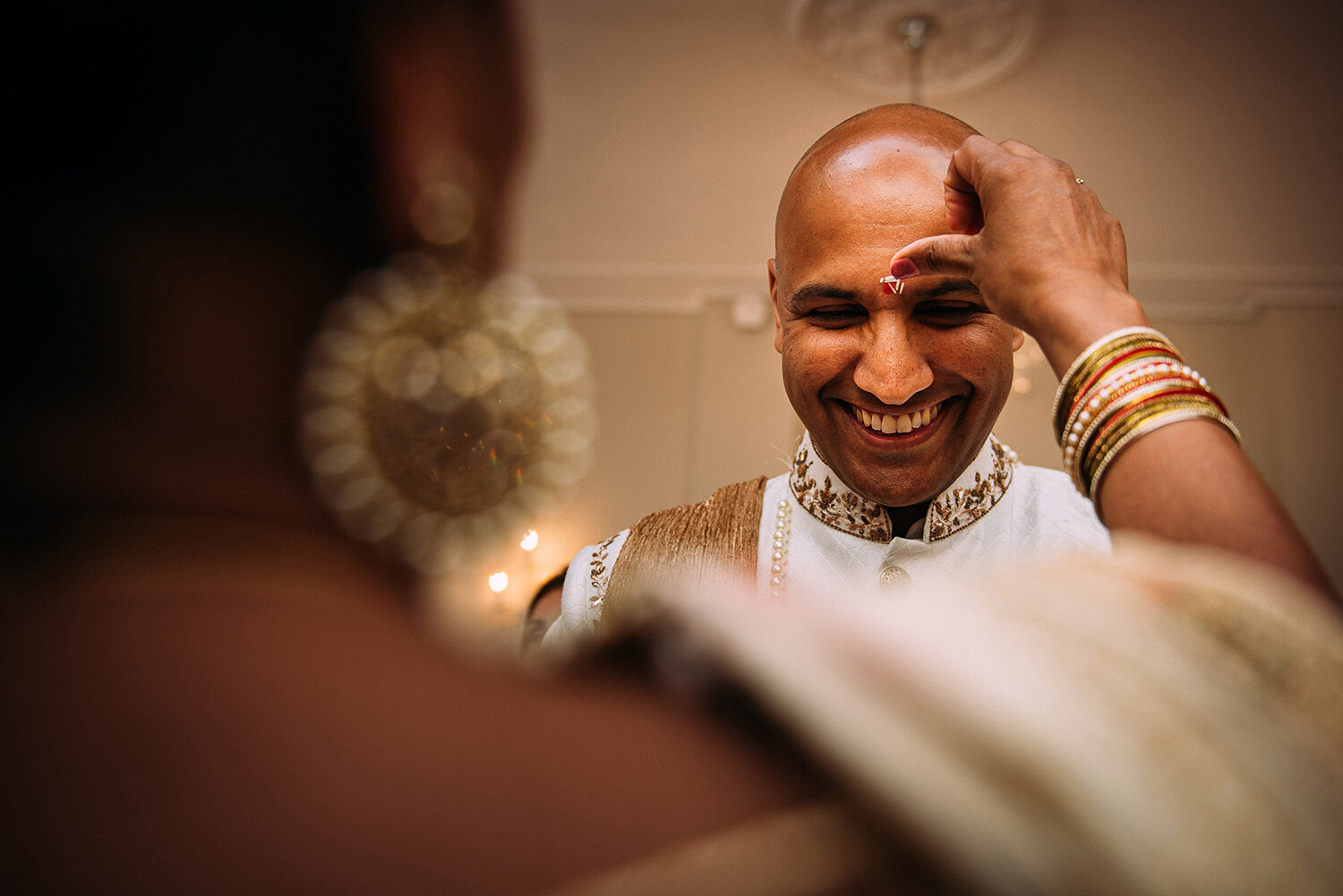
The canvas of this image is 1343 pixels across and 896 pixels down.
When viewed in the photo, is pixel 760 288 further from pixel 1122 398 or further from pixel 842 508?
pixel 1122 398

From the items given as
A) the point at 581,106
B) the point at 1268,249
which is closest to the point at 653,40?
the point at 581,106

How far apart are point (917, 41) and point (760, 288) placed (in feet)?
6.57

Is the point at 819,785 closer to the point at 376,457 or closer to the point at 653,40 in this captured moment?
the point at 376,457

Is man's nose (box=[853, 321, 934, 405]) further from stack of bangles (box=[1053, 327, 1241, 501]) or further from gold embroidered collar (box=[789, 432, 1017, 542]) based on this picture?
stack of bangles (box=[1053, 327, 1241, 501])

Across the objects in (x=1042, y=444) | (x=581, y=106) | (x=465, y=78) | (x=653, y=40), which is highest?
(x=653, y=40)

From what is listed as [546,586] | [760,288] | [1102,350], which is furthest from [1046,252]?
[760,288]

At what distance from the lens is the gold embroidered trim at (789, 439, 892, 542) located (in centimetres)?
99

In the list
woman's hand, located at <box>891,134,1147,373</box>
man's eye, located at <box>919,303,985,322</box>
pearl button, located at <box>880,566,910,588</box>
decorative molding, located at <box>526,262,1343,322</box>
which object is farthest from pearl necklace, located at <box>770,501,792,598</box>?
decorative molding, located at <box>526,262,1343,322</box>

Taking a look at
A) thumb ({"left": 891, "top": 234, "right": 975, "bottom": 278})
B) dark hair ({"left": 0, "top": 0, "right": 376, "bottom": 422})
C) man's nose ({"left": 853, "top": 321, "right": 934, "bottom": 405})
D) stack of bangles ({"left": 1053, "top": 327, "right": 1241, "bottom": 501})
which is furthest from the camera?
man's nose ({"left": 853, "top": 321, "right": 934, "bottom": 405})

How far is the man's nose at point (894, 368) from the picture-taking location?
84 cm

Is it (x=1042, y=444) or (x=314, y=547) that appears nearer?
(x=314, y=547)

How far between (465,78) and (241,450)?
0.59 ft

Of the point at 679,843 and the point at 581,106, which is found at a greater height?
the point at 581,106

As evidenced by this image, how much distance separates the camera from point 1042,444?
14.2 ft
